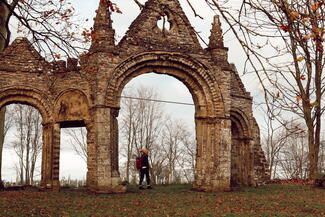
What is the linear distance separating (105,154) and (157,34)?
5159mm

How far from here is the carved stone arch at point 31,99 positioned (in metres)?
17.0

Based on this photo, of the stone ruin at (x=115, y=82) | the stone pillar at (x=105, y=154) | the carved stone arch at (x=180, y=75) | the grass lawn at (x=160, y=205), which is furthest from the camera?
the carved stone arch at (x=180, y=75)

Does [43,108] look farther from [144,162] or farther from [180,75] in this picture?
[180,75]

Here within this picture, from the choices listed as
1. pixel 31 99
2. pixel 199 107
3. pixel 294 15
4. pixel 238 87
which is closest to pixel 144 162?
pixel 199 107

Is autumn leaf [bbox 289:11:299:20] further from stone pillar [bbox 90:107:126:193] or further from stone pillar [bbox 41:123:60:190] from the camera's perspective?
stone pillar [bbox 41:123:60:190]

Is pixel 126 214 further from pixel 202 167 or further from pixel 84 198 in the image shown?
pixel 202 167

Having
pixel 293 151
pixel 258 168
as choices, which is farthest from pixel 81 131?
pixel 293 151

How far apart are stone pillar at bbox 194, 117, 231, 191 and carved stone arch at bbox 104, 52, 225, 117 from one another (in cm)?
45

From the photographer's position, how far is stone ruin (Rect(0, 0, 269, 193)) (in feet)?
53.0

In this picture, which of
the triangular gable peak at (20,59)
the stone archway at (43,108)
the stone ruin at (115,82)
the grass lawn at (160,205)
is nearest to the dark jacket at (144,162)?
the stone ruin at (115,82)

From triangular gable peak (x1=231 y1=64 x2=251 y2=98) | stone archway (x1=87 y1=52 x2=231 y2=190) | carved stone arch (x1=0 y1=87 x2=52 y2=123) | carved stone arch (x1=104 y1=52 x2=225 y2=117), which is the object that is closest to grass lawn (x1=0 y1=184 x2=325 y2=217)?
stone archway (x1=87 y1=52 x2=231 y2=190)

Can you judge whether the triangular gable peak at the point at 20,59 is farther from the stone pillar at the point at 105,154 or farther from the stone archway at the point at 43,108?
the stone pillar at the point at 105,154

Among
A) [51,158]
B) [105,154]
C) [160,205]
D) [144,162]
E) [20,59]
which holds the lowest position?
[160,205]

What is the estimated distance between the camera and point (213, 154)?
17.3m
